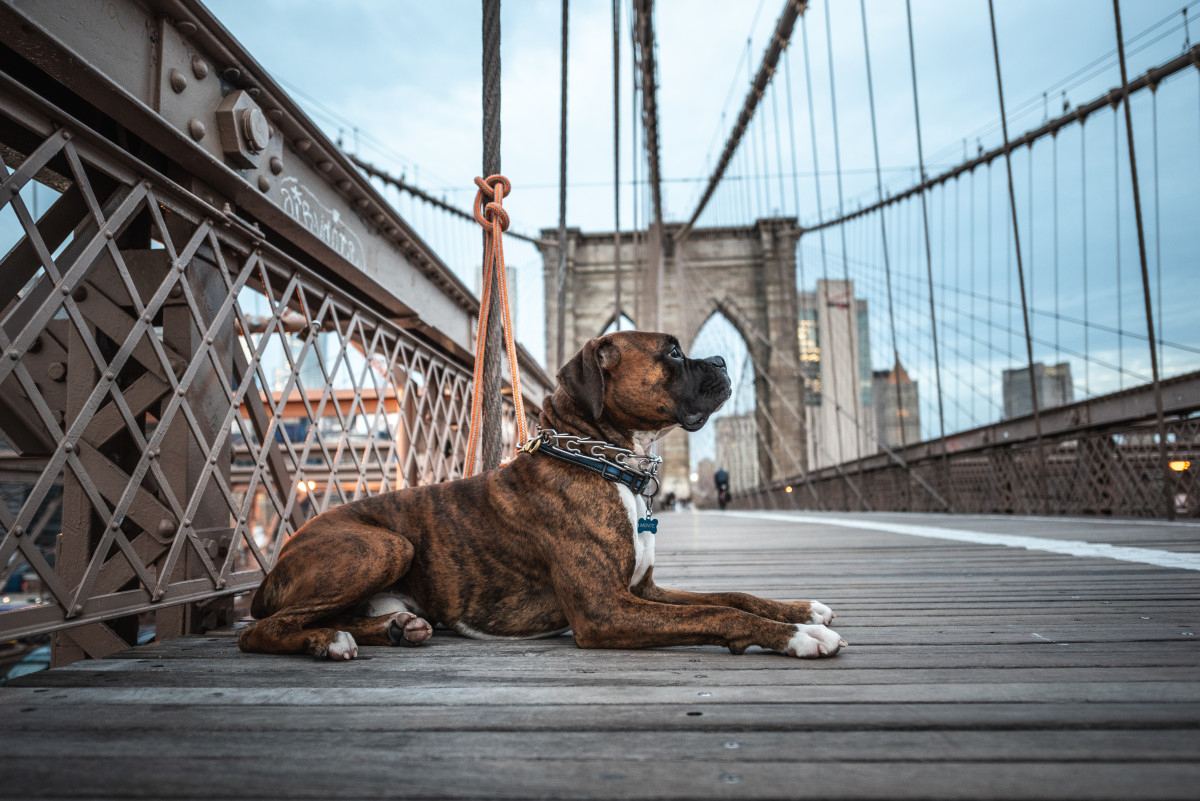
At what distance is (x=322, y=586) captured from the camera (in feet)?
5.25

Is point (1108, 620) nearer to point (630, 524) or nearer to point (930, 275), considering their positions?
point (630, 524)

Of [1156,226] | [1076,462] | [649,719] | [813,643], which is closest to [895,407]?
[1156,226]

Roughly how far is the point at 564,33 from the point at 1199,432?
5.46 metres

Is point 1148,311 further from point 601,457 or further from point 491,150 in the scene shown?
point 601,457

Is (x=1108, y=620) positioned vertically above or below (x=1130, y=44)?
below

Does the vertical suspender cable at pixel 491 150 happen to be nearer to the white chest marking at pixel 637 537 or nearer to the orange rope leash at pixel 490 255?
the orange rope leash at pixel 490 255

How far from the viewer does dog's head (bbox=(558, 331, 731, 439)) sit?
1.83 metres

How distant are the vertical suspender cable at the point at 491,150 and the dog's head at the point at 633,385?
0.70 metres

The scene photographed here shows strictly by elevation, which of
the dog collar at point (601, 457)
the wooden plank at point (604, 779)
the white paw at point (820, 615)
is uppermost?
the dog collar at point (601, 457)

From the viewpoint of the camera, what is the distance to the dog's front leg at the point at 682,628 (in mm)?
1403

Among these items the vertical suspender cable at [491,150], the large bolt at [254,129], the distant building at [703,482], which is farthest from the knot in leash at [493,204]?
the distant building at [703,482]

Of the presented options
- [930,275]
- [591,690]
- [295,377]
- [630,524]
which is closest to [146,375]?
[295,377]

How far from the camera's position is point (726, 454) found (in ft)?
134

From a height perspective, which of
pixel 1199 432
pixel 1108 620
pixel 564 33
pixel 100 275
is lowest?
pixel 1108 620
